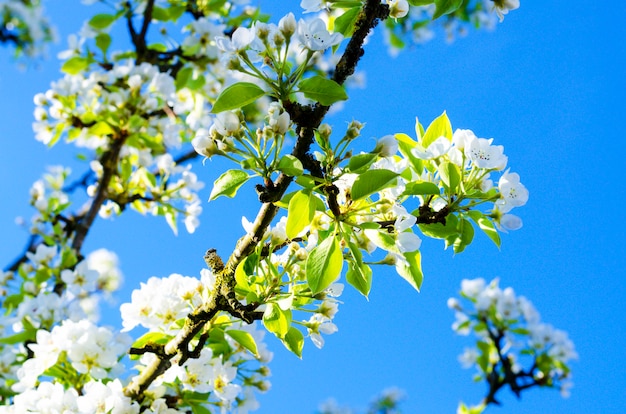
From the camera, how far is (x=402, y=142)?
4.40ft

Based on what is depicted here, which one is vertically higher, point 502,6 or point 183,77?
point 183,77

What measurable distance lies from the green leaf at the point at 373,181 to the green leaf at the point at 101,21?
2.81 metres

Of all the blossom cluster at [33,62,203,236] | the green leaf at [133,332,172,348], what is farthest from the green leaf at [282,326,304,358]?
the blossom cluster at [33,62,203,236]

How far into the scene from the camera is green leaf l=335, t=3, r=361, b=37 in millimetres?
1323

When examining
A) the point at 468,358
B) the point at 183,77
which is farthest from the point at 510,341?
the point at 183,77

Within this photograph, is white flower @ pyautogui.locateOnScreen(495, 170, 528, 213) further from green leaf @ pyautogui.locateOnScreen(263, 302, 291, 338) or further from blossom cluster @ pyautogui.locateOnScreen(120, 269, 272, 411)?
blossom cluster @ pyautogui.locateOnScreen(120, 269, 272, 411)

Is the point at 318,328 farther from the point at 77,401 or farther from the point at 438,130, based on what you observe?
the point at 77,401

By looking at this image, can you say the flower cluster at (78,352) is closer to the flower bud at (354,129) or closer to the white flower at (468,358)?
the flower bud at (354,129)

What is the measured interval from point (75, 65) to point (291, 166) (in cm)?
277

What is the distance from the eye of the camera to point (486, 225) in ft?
4.17

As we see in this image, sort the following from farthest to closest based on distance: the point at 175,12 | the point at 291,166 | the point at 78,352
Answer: the point at 175,12, the point at 78,352, the point at 291,166

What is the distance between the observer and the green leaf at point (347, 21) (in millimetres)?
1323

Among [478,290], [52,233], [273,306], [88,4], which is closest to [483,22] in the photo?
[478,290]

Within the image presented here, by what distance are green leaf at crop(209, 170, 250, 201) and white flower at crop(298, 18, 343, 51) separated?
0.29m
